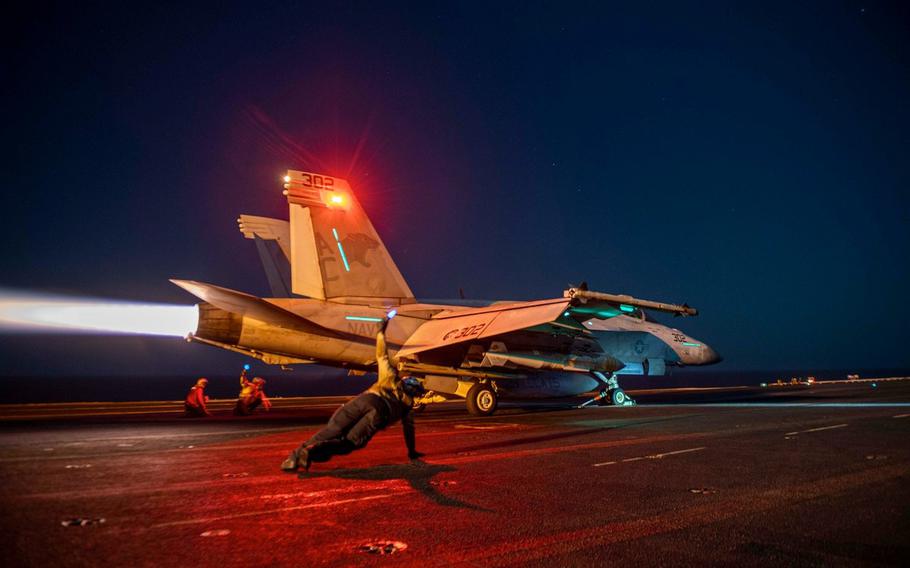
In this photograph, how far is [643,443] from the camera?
9203 millimetres

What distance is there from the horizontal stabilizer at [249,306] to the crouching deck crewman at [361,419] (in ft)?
18.8

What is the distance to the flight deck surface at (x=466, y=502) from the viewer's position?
12.4 ft

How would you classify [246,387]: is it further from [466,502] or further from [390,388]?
[466,502]

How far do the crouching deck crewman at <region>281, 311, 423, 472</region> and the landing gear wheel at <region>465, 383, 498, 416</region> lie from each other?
27.4 feet

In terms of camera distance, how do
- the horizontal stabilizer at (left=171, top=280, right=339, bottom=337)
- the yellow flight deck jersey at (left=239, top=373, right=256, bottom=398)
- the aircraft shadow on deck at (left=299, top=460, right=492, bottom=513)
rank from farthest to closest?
1. the yellow flight deck jersey at (left=239, top=373, right=256, bottom=398)
2. the horizontal stabilizer at (left=171, top=280, right=339, bottom=337)
3. the aircraft shadow on deck at (left=299, top=460, right=492, bottom=513)

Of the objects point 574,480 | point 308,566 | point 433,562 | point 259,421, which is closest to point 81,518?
point 308,566

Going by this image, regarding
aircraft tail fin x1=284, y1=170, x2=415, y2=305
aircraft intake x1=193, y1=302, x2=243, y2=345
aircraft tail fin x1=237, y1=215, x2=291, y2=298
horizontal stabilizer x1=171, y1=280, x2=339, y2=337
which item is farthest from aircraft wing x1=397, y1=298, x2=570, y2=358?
aircraft tail fin x1=237, y1=215, x2=291, y2=298

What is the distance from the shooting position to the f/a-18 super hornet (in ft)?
41.2

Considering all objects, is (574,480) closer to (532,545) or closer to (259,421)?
(532,545)

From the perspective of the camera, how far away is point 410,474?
6492 mm

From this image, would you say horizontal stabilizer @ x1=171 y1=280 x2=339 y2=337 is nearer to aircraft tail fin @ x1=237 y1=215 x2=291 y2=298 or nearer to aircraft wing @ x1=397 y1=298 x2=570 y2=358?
aircraft wing @ x1=397 y1=298 x2=570 y2=358

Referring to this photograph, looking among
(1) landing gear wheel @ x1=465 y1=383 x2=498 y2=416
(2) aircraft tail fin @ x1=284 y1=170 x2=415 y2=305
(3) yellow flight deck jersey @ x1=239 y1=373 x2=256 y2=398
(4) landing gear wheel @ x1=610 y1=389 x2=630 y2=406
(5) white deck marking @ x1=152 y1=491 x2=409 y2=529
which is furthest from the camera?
(4) landing gear wheel @ x1=610 y1=389 x2=630 y2=406

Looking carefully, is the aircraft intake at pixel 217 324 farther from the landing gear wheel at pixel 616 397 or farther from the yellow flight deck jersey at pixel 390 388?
the landing gear wheel at pixel 616 397

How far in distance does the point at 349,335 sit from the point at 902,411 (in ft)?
48.3
